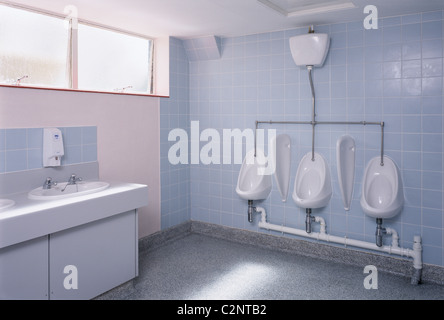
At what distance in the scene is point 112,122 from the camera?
316 cm

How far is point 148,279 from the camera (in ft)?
9.56

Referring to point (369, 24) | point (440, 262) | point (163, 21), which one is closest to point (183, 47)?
point (163, 21)

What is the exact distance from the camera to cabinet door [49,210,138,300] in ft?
7.18

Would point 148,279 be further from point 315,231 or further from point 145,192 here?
point 315,231

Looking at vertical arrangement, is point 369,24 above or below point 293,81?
above

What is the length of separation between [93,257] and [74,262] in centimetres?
14

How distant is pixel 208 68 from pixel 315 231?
1855 mm

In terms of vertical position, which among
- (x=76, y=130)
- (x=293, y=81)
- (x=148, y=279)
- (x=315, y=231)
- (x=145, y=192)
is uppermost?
(x=293, y=81)

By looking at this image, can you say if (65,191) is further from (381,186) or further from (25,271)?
(381,186)

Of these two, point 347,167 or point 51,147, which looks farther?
point 347,167

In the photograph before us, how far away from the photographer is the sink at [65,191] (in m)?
2.28

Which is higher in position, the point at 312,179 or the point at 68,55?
the point at 68,55

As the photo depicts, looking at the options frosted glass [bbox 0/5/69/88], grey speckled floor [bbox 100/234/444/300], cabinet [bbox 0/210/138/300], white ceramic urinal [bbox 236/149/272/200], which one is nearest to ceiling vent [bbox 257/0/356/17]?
white ceramic urinal [bbox 236/149/272/200]

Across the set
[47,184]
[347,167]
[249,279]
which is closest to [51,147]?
[47,184]
